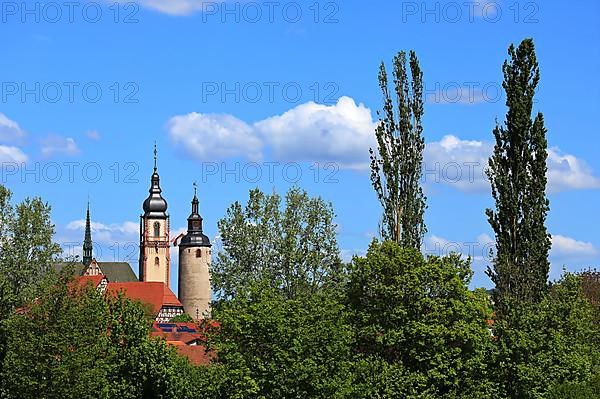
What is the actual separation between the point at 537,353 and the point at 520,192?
8.48 metres

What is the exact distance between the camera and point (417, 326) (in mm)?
47406

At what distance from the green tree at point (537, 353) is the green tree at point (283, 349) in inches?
298

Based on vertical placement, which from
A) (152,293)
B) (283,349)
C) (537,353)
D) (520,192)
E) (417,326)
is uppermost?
(152,293)

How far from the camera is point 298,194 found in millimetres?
62875

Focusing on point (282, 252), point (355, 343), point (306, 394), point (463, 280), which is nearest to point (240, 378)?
point (306, 394)

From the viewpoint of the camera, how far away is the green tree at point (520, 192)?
52906 mm

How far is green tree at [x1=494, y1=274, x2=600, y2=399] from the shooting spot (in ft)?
160

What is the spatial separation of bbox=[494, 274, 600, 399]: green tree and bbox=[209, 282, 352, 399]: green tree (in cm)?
758

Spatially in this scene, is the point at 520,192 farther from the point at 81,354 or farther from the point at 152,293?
the point at 152,293

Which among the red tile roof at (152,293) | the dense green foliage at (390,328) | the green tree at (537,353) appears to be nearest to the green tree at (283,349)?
the dense green foliage at (390,328)

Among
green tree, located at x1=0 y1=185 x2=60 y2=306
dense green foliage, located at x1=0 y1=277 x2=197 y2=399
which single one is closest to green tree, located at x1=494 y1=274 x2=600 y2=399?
dense green foliage, located at x1=0 y1=277 x2=197 y2=399

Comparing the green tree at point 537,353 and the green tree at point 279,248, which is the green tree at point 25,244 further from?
the green tree at point 537,353

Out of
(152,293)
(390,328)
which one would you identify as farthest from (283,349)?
(152,293)

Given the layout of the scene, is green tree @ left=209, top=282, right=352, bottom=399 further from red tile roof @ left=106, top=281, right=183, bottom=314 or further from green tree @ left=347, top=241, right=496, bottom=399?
red tile roof @ left=106, top=281, right=183, bottom=314
